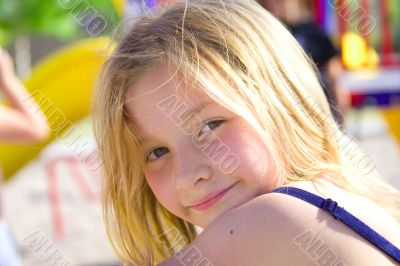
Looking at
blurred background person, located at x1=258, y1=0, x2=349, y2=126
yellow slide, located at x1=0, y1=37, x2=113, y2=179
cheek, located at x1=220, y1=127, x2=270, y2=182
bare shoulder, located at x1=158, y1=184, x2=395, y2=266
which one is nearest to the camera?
bare shoulder, located at x1=158, y1=184, x2=395, y2=266

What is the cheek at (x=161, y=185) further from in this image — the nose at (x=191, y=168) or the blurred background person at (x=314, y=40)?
the blurred background person at (x=314, y=40)

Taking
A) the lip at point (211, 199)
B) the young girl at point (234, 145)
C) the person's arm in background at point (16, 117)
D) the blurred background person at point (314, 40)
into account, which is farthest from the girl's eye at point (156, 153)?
the blurred background person at point (314, 40)

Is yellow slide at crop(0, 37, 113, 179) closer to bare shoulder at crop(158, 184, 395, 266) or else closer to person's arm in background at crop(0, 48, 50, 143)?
person's arm in background at crop(0, 48, 50, 143)

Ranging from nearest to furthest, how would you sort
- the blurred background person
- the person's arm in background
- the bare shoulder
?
1. the bare shoulder
2. the person's arm in background
3. the blurred background person

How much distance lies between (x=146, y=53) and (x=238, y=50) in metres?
0.17

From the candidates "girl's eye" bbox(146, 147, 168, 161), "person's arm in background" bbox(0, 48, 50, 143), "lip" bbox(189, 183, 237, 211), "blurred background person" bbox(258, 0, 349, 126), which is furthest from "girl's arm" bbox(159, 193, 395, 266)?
"blurred background person" bbox(258, 0, 349, 126)

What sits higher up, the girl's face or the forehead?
the forehead

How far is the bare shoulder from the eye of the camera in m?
1.08

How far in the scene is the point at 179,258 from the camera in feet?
3.80

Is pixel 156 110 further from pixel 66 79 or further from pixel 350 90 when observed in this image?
pixel 350 90

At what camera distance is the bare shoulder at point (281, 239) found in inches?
42.4

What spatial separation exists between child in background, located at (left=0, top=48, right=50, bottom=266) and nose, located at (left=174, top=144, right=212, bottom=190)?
3.68 feet

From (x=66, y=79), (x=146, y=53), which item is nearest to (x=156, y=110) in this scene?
(x=146, y=53)

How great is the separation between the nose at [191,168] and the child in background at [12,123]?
1122 millimetres
